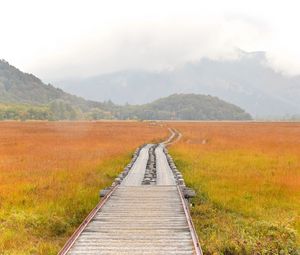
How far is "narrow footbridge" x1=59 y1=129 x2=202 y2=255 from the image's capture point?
9992 mm

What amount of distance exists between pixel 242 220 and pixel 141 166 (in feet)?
40.8

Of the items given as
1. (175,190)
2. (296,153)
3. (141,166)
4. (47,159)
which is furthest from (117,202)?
(296,153)

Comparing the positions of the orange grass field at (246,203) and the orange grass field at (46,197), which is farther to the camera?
the orange grass field at (46,197)

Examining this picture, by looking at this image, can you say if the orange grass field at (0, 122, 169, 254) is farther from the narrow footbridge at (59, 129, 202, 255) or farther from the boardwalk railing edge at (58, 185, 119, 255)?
the narrow footbridge at (59, 129, 202, 255)

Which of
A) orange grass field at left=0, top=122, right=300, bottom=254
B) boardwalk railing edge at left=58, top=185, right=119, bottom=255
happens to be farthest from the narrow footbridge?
orange grass field at left=0, top=122, right=300, bottom=254

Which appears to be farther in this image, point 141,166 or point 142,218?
point 141,166

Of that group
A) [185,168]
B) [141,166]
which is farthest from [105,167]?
[185,168]

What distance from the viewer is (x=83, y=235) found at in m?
10.9

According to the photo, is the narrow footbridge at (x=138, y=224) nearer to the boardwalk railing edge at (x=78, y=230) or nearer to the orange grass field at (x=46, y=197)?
the boardwalk railing edge at (x=78, y=230)

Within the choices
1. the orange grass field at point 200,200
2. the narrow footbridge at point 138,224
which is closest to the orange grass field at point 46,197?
the orange grass field at point 200,200

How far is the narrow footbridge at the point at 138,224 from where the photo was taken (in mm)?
9992

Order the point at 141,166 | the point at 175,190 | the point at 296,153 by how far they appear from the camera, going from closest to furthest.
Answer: the point at 175,190 < the point at 141,166 < the point at 296,153

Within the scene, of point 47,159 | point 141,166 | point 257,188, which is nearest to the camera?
point 257,188

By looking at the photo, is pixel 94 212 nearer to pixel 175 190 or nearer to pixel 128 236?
pixel 128 236
